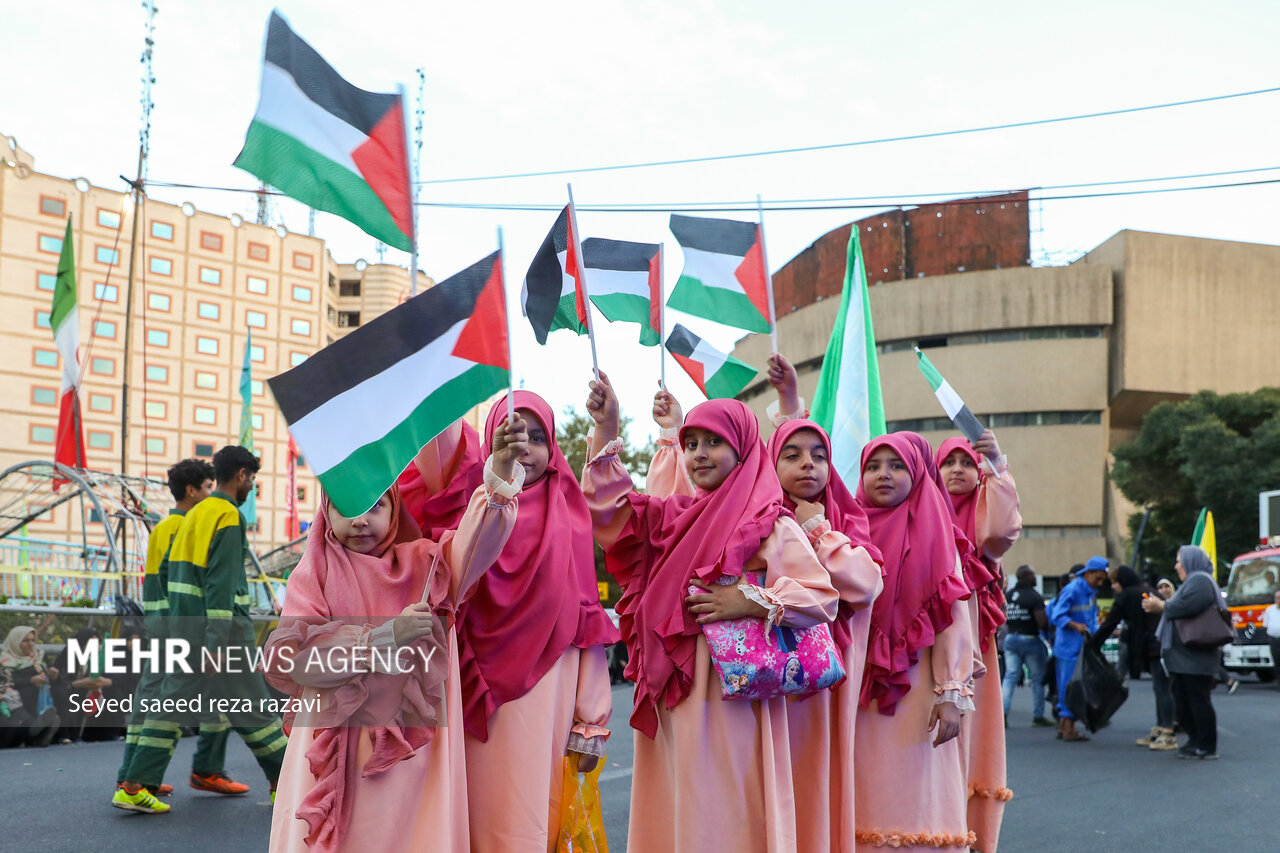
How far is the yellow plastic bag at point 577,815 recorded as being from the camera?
11.3 feet

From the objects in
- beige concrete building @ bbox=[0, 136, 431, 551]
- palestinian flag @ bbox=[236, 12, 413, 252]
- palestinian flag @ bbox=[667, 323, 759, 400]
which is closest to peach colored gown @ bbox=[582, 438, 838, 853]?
palestinian flag @ bbox=[236, 12, 413, 252]

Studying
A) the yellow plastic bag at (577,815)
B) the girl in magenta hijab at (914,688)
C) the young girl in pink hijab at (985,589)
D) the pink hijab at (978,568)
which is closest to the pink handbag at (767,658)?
the yellow plastic bag at (577,815)

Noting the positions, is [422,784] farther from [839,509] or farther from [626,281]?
[626,281]

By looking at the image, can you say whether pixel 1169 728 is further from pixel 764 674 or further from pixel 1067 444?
pixel 1067 444

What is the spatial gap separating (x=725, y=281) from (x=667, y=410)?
1042mm

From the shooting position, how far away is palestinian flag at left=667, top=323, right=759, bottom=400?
5203 millimetres

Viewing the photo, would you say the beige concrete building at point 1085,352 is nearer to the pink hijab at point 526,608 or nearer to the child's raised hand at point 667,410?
the child's raised hand at point 667,410

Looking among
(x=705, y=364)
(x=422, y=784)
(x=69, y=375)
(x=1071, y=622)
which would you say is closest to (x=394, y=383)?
(x=422, y=784)

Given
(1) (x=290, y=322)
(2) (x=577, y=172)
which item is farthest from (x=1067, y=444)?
(2) (x=577, y=172)

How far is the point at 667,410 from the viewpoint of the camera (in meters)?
4.47

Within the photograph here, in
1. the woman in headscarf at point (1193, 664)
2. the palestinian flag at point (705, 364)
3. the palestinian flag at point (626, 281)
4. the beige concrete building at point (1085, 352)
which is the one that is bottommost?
the woman in headscarf at point (1193, 664)

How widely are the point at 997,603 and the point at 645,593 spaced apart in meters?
2.20

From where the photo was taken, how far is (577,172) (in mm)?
12000

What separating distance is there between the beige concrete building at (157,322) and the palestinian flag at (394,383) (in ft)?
120
